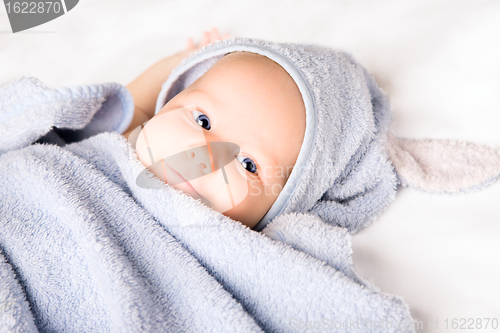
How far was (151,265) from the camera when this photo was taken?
0.65 m

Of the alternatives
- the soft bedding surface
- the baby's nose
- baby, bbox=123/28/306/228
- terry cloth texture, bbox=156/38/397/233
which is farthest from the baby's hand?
the baby's nose

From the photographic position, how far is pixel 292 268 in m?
0.61

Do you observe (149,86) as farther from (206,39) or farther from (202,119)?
(202,119)

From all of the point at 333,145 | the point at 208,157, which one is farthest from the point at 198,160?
the point at 333,145

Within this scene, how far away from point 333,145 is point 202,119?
0.33 metres

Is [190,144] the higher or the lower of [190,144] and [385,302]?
the higher

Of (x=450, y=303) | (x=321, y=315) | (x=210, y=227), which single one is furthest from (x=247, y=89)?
(x=450, y=303)

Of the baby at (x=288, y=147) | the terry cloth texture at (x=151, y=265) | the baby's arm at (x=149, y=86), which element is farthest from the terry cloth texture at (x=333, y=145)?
the baby's arm at (x=149, y=86)

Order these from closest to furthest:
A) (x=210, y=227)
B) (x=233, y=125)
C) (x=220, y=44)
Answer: (x=210, y=227) → (x=233, y=125) → (x=220, y=44)

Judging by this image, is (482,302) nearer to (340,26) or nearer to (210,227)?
(210,227)

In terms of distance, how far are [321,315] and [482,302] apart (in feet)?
1.07

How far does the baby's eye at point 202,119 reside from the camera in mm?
799

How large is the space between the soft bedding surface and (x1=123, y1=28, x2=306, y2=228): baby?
27cm

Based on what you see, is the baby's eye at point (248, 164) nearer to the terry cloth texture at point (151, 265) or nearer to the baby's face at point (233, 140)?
the baby's face at point (233, 140)
